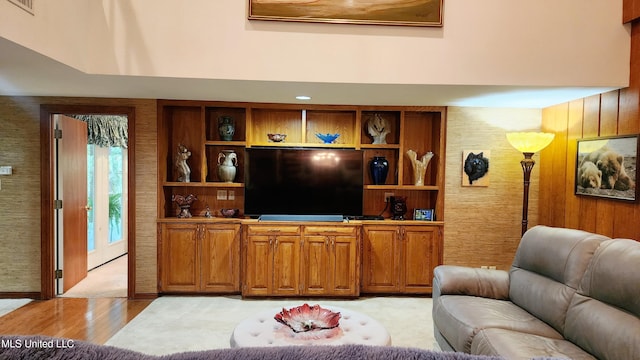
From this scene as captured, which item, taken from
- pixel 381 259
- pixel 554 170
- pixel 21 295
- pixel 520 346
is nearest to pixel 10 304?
pixel 21 295

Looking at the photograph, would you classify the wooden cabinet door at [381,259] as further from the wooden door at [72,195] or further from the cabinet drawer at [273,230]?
the wooden door at [72,195]

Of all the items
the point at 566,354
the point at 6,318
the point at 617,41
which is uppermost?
the point at 617,41

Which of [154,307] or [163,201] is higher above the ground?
[163,201]

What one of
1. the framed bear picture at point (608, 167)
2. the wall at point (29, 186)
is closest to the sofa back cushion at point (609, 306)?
the framed bear picture at point (608, 167)

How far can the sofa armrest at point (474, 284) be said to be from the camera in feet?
10.6

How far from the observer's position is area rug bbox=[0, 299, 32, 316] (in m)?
4.14

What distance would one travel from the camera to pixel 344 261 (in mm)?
4508

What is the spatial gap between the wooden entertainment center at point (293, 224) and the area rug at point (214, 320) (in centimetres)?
13

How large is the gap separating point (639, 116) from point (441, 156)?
1.87 metres

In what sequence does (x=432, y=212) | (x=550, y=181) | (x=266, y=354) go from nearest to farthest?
(x=266, y=354) < (x=550, y=181) < (x=432, y=212)

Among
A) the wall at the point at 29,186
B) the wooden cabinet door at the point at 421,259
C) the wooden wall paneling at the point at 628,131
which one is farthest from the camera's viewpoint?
the wooden cabinet door at the point at 421,259

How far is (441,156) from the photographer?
15.4ft

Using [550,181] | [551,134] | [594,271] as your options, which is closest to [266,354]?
[594,271]

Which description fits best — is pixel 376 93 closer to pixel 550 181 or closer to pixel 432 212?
pixel 432 212
